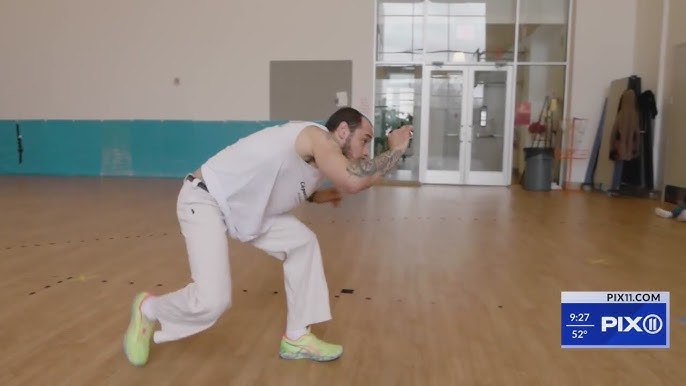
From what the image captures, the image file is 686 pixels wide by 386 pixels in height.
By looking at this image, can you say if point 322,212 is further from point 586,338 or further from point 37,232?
point 586,338

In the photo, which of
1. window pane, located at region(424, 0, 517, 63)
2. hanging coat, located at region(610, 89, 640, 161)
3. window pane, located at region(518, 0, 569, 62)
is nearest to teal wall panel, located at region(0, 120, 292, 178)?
window pane, located at region(424, 0, 517, 63)

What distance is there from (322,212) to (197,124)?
574cm

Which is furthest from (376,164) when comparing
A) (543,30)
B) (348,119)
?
(543,30)

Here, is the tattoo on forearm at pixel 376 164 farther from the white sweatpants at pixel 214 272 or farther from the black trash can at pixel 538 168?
the black trash can at pixel 538 168

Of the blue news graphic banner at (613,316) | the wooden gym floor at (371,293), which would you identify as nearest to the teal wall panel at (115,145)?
the wooden gym floor at (371,293)

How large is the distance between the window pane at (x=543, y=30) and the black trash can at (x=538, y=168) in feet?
6.31

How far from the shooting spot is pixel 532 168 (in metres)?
11.0

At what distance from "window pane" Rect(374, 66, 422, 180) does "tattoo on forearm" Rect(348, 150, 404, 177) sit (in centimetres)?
945

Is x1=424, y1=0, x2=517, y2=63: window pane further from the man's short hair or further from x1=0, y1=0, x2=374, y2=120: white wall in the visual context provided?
→ the man's short hair

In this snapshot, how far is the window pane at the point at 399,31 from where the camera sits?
11641 mm

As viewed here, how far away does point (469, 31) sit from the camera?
11.6 metres

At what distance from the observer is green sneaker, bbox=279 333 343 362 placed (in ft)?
8.48

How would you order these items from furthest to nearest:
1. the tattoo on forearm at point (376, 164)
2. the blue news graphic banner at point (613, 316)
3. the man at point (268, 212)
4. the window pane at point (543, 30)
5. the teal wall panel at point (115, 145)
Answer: the teal wall panel at point (115, 145), the window pane at point (543, 30), the man at point (268, 212), the tattoo on forearm at point (376, 164), the blue news graphic banner at point (613, 316)

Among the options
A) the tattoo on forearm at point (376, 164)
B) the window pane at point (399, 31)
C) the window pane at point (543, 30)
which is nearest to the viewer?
the tattoo on forearm at point (376, 164)
